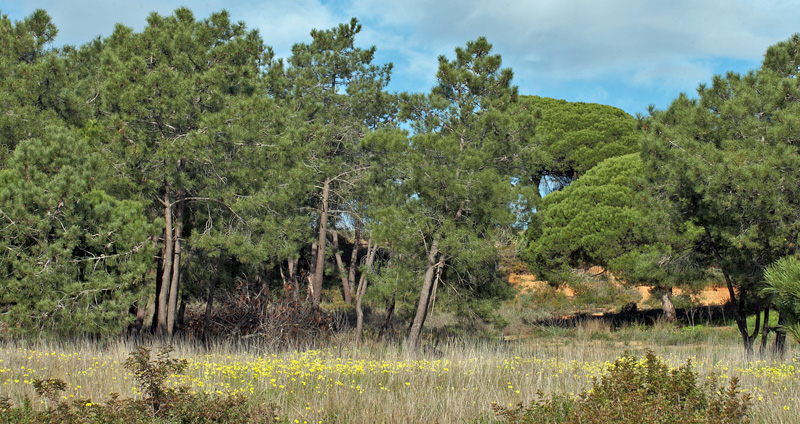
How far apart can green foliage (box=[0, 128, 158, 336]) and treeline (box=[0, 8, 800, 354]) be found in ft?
0.12

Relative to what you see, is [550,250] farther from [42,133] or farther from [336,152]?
[42,133]

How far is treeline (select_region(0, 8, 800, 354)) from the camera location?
9531mm

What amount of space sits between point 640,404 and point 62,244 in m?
9.06

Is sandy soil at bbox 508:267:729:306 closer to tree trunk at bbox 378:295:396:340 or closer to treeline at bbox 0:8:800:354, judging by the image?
tree trunk at bbox 378:295:396:340

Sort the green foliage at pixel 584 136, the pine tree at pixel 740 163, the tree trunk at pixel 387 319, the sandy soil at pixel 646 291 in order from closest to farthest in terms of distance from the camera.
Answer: the pine tree at pixel 740 163
the tree trunk at pixel 387 319
the sandy soil at pixel 646 291
the green foliage at pixel 584 136

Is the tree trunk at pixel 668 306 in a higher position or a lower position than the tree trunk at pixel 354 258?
lower

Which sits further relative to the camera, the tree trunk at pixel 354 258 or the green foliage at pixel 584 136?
the green foliage at pixel 584 136

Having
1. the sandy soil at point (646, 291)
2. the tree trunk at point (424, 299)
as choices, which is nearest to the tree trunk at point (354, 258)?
the sandy soil at point (646, 291)

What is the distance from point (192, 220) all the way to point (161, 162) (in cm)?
251

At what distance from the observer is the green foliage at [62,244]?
946 centimetres

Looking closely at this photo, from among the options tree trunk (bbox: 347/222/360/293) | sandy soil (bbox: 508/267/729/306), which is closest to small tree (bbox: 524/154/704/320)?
sandy soil (bbox: 508/267/729/306)

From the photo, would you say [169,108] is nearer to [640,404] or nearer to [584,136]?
[640,404]

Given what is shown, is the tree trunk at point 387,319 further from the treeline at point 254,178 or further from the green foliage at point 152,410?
the green foliage at point 152,410

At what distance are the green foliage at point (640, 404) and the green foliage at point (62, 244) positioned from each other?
778 cm
